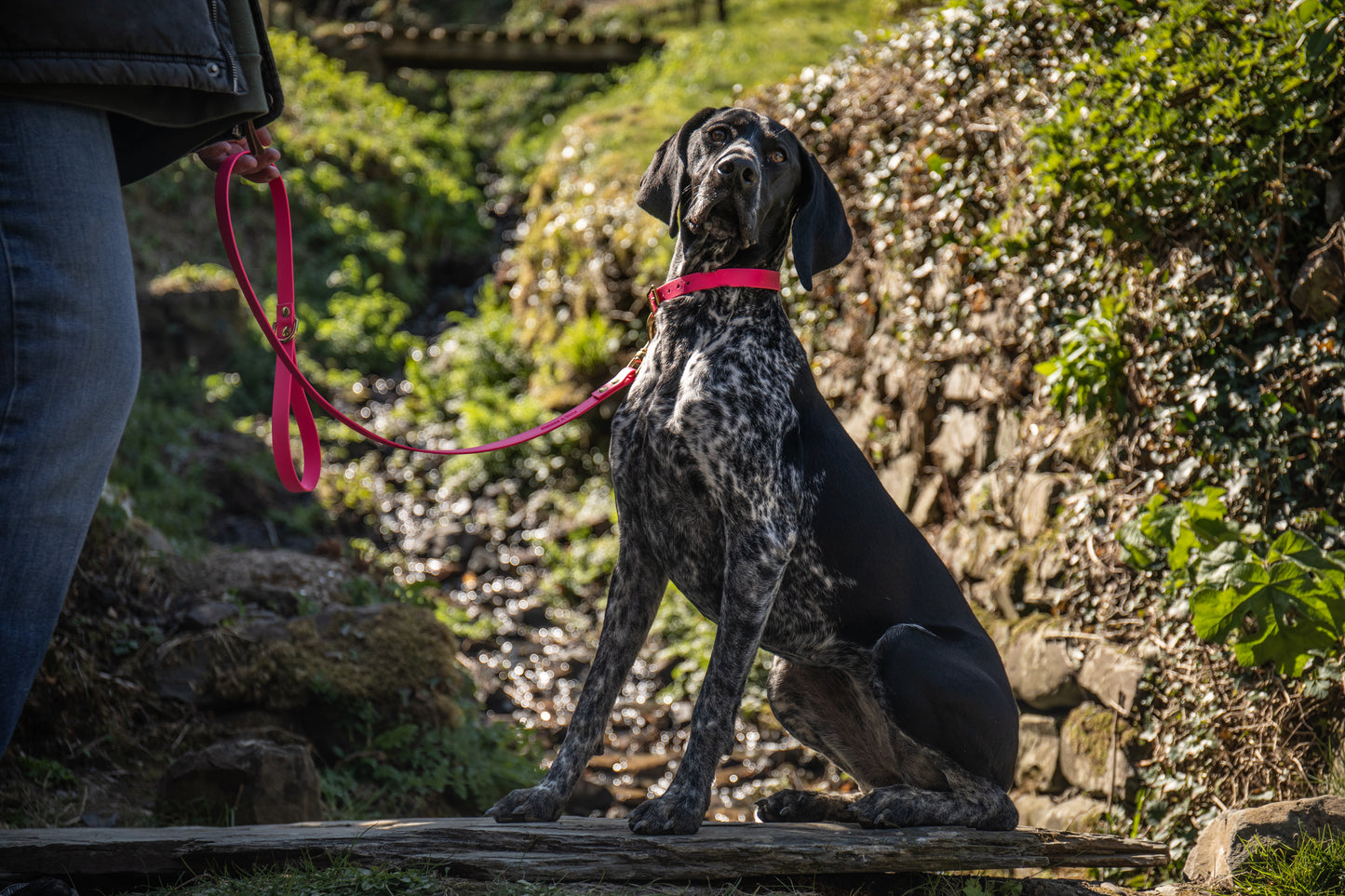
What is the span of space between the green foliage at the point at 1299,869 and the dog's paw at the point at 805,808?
1.12m

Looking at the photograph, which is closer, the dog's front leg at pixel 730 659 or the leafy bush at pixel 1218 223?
the dog's front leg at pixel 730 659

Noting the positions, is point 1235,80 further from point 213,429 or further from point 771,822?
point 213,429

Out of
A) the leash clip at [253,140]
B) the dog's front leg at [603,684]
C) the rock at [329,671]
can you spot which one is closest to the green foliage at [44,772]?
the rock at [329,671]

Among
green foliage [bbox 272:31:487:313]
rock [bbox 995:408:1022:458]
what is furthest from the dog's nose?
green foliage [bbox 272:31:487:313]

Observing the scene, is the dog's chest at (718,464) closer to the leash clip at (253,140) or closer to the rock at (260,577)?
the leash clip at (253,140)

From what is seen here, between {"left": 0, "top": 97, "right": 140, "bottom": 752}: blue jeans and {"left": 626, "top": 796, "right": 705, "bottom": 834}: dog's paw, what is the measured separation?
1.47 m

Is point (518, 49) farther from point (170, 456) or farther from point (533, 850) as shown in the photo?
point (533, 850)

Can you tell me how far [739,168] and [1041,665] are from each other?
272cm

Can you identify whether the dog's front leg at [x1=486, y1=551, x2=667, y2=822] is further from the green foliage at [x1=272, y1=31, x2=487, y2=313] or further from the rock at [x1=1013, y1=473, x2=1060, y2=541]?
the green foliage at [x1=272, y1=31, x2=487, y2=313]

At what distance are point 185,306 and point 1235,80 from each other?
8.33 metres

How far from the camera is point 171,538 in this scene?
5.75 m

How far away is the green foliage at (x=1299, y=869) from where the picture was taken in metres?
2.62

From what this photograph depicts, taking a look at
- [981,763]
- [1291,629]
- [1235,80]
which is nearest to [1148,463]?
[1291,629]

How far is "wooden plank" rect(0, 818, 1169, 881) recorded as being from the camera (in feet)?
8.08
